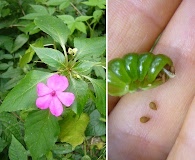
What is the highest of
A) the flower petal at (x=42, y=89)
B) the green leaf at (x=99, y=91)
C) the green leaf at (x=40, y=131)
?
the green leaf at (x=99, y=91)

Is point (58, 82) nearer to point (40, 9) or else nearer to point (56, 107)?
point (56, 107)

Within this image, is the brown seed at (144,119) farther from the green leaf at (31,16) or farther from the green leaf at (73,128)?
the green leaf at (31,16)

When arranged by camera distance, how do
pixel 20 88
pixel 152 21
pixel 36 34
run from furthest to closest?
1. pixel 36 34
2. pixel 152 21
3. pixel 20 88

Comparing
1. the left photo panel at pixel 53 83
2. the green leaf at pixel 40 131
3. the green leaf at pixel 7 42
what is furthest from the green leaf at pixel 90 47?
the green leaf at pixel 7 42

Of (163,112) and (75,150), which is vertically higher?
(163,112)

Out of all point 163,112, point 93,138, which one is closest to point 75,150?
point 93,138

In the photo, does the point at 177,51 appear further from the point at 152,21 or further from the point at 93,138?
the point at 93,138

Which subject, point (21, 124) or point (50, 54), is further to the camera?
point (21, 124)
